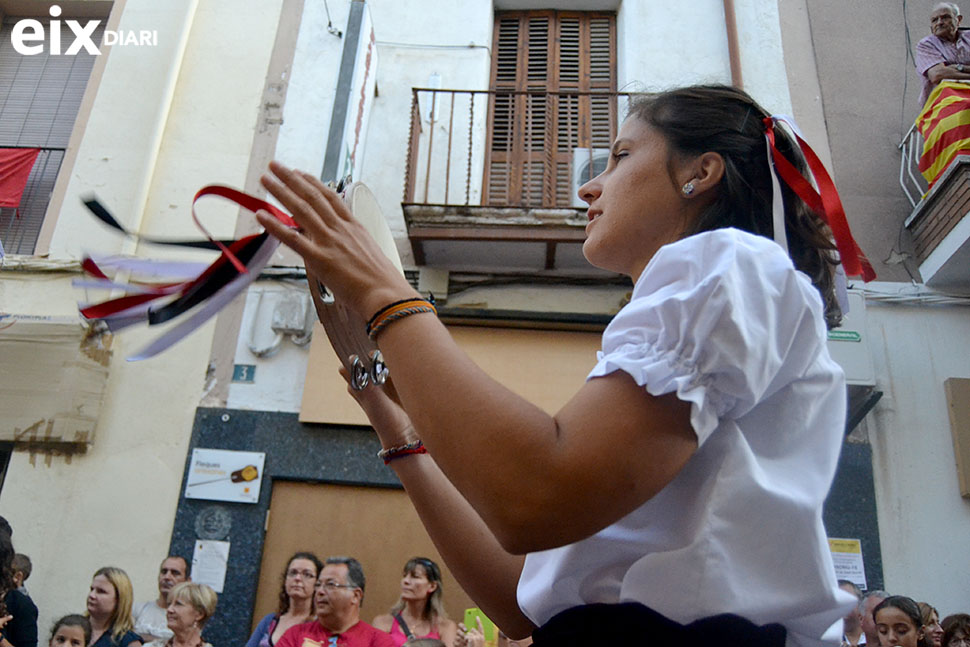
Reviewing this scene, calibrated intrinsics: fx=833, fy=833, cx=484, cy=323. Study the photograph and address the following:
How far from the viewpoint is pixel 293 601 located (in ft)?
15.1

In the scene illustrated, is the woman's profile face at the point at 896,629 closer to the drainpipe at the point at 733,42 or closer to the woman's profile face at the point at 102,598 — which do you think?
the woman's profile face at the point at 102,598

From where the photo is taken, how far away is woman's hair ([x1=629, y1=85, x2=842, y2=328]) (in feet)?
3.74

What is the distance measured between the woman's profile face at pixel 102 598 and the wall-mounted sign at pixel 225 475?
4.47 ft

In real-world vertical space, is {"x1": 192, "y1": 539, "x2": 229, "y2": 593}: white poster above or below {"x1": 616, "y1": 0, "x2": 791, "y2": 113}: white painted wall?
below

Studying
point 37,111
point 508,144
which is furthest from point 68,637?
point 37,111

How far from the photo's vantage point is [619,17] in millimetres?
8242

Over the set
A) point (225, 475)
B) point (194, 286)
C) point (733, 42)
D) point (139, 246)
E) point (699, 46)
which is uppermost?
point (699, 46)

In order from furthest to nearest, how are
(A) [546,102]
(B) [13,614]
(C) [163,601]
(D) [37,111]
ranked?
1. (D) [37,111]
2. (A) [546,102]
3. (C) [163,601]
4. (B) [13,614]

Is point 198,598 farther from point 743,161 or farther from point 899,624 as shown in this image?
point 743,161

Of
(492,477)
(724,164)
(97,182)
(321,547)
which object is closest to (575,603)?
(492,477)

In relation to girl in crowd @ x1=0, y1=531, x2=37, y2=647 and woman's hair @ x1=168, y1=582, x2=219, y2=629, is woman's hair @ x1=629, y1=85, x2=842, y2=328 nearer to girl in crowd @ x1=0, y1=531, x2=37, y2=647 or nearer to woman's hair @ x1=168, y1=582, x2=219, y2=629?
girl in crowd @ x1=0, y1=531, x2=37, y2=647

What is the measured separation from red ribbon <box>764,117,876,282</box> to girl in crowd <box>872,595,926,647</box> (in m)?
3.50

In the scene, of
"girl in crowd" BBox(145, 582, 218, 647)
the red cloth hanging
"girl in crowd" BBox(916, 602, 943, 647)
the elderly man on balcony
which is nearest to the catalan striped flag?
the elderly man on balcony

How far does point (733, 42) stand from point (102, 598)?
6528mm
